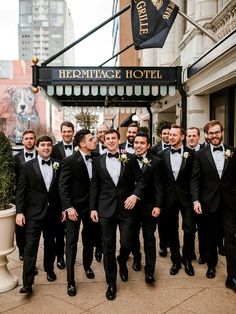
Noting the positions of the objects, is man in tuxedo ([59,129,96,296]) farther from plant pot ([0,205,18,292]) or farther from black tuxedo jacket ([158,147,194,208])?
black tuxedo jacket ([158,147,194,208])

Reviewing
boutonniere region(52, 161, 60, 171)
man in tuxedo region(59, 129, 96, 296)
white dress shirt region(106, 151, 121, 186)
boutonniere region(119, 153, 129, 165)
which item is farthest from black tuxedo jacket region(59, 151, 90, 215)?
boutonniere region(119, 153, 129, 165)

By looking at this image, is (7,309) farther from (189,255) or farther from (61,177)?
(189,255)

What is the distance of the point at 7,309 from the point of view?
4492 mm

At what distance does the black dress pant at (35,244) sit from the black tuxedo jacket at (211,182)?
2.08 m

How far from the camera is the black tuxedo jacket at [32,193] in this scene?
504 cm

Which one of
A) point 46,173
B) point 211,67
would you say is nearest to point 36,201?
point 46,173

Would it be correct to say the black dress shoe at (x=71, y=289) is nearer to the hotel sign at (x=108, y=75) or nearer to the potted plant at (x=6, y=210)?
the potted plant at (x=6, y=210)

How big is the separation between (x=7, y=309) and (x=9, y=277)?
74 cm

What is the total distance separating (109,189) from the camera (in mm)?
4973

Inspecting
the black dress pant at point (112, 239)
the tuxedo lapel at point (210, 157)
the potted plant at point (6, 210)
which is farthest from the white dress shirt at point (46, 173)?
the tuxedo lapel at point (210, 157)

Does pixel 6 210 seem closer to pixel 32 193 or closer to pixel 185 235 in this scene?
pixel 32 193

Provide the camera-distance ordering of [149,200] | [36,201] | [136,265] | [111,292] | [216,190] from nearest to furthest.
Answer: [111,292] → [36,201] → [216,190] → [149,200] → [136,265]

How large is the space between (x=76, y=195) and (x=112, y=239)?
2.56 feet

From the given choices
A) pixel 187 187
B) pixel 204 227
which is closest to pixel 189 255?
pixel 204 227
